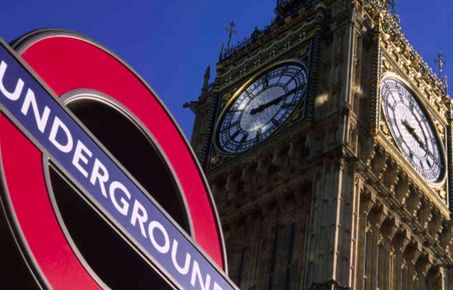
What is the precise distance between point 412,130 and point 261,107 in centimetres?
609

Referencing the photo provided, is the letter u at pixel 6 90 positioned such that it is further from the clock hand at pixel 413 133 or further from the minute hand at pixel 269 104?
the clock hand at pixel 413 133

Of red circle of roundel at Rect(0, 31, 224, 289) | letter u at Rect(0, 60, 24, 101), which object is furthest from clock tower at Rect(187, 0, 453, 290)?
letter u at Rect(0, 60, 24, 101)

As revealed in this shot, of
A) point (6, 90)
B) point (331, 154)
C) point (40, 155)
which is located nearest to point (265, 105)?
point (331, 154)

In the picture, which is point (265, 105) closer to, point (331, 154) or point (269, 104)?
point (269, 104)

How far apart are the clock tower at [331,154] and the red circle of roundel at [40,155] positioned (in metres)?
22.9

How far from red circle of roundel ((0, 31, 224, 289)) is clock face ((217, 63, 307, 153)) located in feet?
98.9

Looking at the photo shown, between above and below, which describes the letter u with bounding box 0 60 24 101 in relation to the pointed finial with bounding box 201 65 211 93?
below

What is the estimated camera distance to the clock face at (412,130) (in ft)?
125

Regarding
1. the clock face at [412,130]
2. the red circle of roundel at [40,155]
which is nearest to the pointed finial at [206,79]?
the clock face at [412,130]

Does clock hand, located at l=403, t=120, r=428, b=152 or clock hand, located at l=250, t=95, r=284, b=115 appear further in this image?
clock hand, located at l=403, t=120, r=428, b=152

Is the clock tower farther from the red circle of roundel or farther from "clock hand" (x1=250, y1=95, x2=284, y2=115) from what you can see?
the red circle of roundel

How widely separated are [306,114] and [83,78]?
2999cm

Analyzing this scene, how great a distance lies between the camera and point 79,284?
5.29 meters

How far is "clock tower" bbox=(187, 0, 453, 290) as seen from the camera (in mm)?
32531
